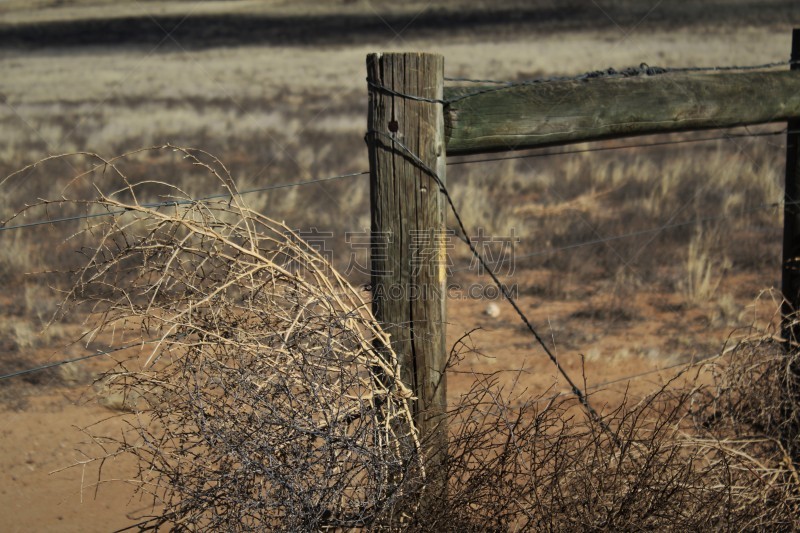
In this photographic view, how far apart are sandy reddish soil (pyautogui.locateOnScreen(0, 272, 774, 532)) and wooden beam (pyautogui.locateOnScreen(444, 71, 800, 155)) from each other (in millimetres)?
856

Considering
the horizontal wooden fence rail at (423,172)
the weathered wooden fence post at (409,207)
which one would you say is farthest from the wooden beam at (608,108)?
the weathered wooden fence post at (409,207)

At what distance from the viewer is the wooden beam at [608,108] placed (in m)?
3.26

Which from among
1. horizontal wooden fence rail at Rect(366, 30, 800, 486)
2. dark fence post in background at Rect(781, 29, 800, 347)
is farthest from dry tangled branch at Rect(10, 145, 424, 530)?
dark fence post in background at Rect(781, 29, 800, 347)

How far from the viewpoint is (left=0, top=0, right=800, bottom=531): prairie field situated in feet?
16.6

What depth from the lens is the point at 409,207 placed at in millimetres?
3107

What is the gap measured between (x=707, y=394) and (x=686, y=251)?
16.6ft

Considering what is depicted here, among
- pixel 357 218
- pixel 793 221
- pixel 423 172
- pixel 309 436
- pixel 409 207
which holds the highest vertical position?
pixel 423 172

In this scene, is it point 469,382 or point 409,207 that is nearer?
point 409,207

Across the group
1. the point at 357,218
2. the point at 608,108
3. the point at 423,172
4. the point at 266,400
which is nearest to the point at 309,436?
the point at 266,400

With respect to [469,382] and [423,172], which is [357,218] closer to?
[469,382]

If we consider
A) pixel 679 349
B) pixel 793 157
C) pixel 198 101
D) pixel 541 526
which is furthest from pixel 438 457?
pixel 198 101

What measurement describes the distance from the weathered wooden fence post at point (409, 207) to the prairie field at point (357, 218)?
0.57ft

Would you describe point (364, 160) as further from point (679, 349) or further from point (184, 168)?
point (679, 349)

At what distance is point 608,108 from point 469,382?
251 cm
